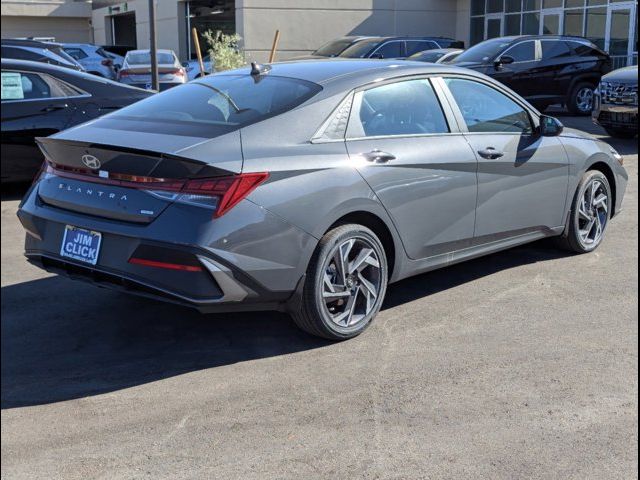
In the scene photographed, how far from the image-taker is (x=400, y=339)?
15.7ft

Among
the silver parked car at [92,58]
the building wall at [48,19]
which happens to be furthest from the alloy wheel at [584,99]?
the building wall at [48,19]

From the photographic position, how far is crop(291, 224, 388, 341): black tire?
14.7ft

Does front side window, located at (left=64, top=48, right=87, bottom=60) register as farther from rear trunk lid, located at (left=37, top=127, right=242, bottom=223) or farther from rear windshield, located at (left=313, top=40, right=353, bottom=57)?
rear trunk lid, located at (left=37, top=127, right=242, bottom=223)

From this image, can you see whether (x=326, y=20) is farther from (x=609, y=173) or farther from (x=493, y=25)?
(x=609, y=173)

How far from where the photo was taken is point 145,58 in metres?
21.8

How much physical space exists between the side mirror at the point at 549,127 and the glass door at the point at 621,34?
746 inches

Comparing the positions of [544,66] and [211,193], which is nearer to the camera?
[211,193]

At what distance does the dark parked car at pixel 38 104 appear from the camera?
8.41 m

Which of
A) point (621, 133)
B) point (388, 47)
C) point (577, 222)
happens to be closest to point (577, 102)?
point (621, 133)

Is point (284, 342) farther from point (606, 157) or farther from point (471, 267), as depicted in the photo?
point (606, 157)

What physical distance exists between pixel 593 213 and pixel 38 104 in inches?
220

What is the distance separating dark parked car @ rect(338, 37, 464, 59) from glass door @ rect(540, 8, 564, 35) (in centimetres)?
526

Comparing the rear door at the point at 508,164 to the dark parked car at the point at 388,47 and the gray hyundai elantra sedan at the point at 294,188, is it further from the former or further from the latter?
the dark parked car at the point at 388,47

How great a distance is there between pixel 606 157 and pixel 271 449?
14.1 feet
